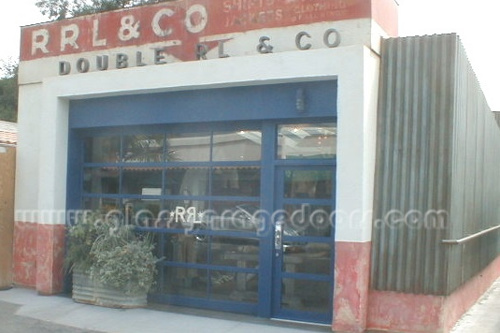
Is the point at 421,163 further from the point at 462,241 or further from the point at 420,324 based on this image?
the point at 420,324

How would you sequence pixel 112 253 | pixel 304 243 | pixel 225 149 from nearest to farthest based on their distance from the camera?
pixel 304 243 < pixel 112 253 < pixel 225 149

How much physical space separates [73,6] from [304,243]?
20.8 m

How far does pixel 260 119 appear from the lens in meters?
8.45

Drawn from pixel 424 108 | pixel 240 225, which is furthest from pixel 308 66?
pixel 240 225

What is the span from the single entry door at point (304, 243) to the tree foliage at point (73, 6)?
713 inches

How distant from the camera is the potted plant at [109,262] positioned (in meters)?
8.66

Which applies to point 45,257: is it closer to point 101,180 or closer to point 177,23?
point 101,180

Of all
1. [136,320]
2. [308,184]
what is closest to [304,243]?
[308,184]

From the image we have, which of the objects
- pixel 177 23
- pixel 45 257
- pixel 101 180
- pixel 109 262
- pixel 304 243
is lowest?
pixel 45 257

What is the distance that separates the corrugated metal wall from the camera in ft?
24.4

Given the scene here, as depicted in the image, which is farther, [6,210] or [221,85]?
[6,210]

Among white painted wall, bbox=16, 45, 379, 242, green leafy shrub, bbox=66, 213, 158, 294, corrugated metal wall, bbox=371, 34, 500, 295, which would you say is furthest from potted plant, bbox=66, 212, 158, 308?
corrugated metal wall, bbox=371, 34, 500, 295

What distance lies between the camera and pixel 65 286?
994 cm

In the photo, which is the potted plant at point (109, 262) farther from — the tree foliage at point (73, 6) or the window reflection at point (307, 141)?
the tree foliage at point (73, 6)
